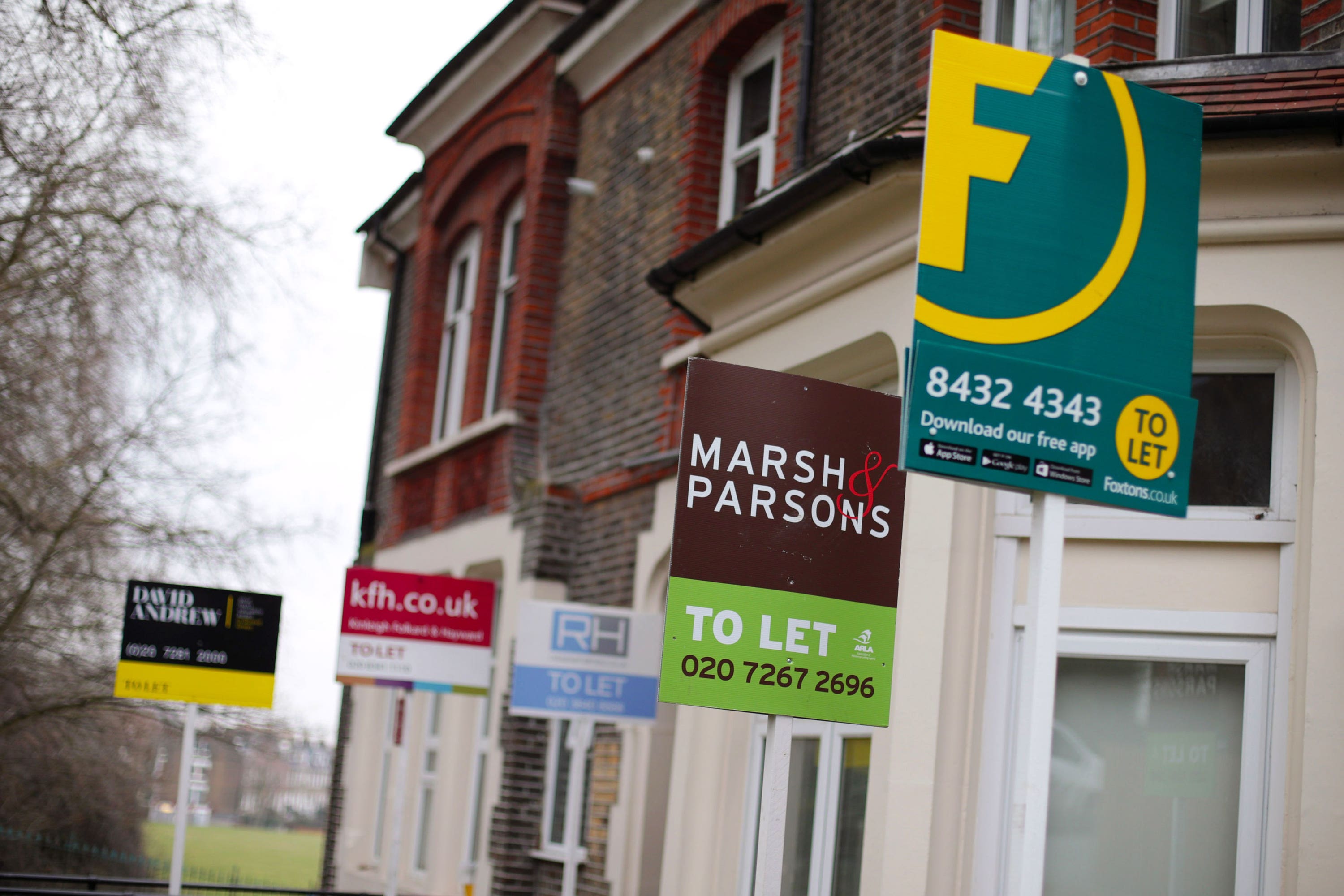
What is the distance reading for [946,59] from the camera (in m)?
3.80

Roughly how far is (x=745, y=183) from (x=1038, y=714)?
27.2 feet

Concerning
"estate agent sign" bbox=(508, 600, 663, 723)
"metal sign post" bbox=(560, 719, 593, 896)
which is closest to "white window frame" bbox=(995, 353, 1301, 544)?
"estate agent sign" bbox=(508, 600, 663, 723)

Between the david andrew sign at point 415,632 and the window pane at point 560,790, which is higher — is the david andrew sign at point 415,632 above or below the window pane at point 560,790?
above

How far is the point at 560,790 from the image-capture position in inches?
489

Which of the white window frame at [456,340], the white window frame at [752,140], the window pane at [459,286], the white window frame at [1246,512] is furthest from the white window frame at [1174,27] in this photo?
the window pane at [459,286]

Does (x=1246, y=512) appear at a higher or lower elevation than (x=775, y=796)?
higher

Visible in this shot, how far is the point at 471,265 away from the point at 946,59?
1269 cm

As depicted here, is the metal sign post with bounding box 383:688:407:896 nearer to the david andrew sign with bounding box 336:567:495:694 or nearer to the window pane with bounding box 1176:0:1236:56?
the david andrew sign with bounding box 336:567:495:694

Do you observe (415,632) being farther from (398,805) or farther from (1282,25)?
(1282,25)

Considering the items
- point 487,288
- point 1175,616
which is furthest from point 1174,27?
point 487,288

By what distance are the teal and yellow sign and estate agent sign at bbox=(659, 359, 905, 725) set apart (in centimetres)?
118

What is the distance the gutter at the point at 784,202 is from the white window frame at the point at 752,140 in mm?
1720

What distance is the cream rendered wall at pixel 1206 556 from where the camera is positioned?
5.87 m

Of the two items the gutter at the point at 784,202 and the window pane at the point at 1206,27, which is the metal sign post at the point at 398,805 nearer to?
the gutter at the point at 784,202
